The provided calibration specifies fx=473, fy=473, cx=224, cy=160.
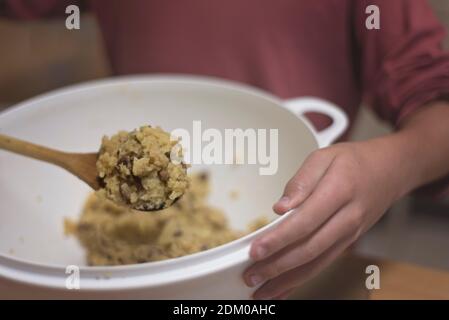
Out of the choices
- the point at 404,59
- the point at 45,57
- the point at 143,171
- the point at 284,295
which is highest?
the point at 45,57

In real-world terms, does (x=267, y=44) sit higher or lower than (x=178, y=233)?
higher

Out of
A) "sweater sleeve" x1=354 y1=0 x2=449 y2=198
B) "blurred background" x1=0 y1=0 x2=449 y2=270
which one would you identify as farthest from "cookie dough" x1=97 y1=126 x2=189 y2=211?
"blurred background" x1=0 y1=0 x2=449 y2=270

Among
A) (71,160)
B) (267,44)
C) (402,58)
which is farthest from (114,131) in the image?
(402,58)

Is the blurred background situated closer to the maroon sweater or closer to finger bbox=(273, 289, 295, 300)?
the maroon sweater

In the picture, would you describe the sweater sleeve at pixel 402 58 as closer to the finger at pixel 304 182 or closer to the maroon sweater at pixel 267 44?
the maroon sweater at pixel 267 44

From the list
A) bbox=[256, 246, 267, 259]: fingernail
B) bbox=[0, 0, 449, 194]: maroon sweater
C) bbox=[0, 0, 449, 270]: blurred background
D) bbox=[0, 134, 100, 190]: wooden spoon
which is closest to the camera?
bbox=[256, 246, 267, 259]: fingernail

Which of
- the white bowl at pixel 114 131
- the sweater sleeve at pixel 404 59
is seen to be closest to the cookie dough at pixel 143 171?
the white bowl at pixel 114 131

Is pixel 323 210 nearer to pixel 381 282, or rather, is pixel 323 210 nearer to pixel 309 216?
pixel 309 216

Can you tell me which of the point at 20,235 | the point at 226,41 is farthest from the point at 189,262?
the point at 226,41
